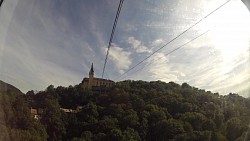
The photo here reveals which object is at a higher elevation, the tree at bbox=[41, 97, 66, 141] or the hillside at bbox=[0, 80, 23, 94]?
the hillside at bbox=[0, 80, 23, 94]

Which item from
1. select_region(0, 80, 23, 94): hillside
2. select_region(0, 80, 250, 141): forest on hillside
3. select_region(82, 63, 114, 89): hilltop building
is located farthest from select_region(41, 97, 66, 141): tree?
select_region(82, 63, 114, 89): hilltop building

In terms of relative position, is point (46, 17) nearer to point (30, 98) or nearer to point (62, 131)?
point (30, 98)

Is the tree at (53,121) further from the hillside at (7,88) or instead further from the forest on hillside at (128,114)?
the hillside at (7,88)

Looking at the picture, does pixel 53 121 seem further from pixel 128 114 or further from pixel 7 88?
pixel 128 114

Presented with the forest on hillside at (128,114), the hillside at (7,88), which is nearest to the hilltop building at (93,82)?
the forest on hillside at (128,114)

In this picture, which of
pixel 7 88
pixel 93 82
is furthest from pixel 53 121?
pixel 93 82

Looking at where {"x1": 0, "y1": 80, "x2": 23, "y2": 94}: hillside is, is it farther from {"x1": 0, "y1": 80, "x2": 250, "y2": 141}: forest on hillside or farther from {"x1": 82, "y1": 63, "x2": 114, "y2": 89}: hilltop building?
{"x1": 82, "y1": 63, "x2": 114, "y2": 89}: hilltop building
